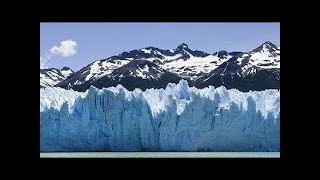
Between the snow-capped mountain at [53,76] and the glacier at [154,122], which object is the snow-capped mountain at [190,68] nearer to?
the snow-capped mountain at [53,76]

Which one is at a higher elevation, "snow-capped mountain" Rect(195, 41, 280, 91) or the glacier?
"snow-capped mountain" Rect(195, 41, 280, 91)

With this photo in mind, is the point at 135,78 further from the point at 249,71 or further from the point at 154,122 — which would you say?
the point at 154,122

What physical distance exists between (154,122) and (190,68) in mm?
6616

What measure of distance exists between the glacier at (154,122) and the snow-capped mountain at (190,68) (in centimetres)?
436

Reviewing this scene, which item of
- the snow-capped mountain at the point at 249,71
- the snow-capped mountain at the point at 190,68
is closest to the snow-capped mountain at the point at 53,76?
the snow-capped mountain at the point at 190,68

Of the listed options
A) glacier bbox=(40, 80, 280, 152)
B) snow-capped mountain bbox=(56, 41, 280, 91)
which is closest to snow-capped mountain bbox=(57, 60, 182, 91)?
A: snow-capped mountain bbox=(56, 41, 280, 91)

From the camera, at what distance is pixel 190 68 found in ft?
59.3

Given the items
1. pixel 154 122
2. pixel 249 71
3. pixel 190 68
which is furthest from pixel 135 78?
pixel 154 122

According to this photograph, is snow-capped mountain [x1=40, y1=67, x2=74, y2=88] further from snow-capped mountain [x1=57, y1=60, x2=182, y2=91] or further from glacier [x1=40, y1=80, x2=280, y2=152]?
glacier [x1=40, y1=80, x2=280, y2=152]

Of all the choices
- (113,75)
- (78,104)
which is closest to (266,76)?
(113,75)

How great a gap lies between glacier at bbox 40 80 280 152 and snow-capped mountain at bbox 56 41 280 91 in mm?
4358

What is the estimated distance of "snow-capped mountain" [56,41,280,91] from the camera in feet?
54.2

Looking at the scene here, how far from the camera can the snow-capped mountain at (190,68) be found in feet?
54.2
